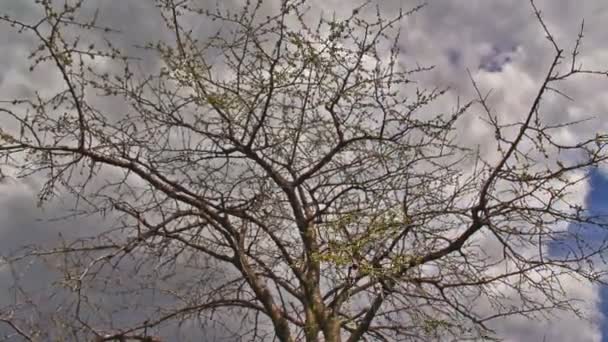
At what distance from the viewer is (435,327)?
5.29 m

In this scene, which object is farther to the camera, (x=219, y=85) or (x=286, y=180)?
(x=286, y=180)

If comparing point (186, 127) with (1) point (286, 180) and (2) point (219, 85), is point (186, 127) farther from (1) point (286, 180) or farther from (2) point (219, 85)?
(1) point (286, 180)

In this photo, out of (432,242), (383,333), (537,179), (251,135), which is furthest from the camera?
(383,333)

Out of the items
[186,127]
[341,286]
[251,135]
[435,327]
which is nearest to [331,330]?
[341,286]

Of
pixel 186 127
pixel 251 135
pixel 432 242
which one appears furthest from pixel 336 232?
pixel 186 127

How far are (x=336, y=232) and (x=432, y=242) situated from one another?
86cm

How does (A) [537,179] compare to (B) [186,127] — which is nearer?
(A) [537,179]

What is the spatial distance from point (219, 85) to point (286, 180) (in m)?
1.06

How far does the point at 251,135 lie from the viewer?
6.02 metres

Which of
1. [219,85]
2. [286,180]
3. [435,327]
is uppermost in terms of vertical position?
[219,85]

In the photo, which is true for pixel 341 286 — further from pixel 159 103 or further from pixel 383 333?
pixel 159 103

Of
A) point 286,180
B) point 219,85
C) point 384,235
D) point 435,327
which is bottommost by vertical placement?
point 435,327

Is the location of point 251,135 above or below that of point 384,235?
above

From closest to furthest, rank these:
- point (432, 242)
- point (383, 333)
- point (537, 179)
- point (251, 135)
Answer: point (537, 179)
point (432, 242)
point (251, 135)
point (383, 333)
